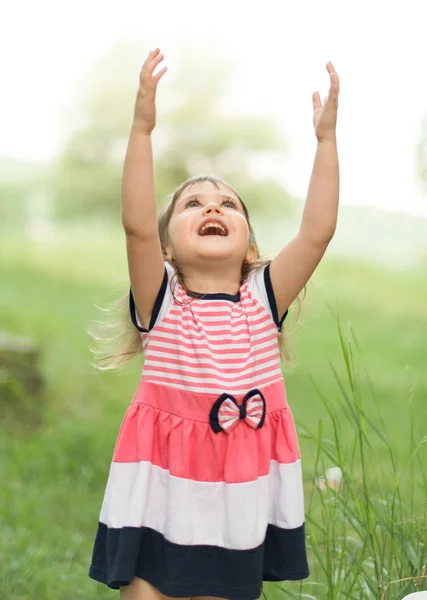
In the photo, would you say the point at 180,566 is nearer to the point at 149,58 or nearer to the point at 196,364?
the point at 196,364

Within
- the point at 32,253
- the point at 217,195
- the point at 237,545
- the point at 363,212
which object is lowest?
the point at 237,545

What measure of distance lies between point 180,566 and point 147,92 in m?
0.70

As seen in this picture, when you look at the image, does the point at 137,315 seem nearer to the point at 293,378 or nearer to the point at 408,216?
the point at 293,378

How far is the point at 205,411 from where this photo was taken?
1.30 meters

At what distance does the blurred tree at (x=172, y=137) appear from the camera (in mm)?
6215

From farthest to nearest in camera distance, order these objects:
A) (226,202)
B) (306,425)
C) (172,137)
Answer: (172,137), (306,425), (226,202)

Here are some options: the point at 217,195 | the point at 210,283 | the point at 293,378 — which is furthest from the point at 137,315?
the point at 293,378

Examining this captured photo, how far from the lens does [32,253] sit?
621 centimetres

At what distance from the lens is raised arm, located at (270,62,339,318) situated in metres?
1.31

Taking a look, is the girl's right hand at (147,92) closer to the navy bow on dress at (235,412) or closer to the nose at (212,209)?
the nose at (212,209)

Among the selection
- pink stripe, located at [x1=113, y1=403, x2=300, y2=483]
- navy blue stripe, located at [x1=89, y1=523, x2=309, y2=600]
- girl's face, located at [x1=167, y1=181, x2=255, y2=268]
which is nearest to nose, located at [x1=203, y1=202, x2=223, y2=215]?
girl's face, located at [x1=167, y1=181, x2=255, y2=268]

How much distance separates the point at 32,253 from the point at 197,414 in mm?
5105

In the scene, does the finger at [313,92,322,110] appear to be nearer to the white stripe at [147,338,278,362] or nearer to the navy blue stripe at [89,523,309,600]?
the white stripe at [147,338,278,362]

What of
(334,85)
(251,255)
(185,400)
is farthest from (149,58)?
(185,400)
